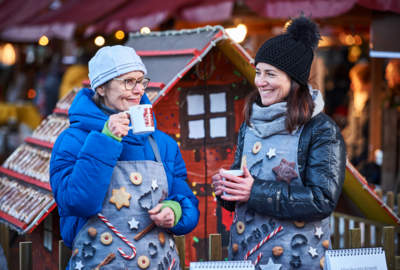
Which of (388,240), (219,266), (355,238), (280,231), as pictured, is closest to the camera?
(219,266)

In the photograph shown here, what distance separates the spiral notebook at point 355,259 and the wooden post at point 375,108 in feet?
19.0

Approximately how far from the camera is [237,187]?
8.07 ft

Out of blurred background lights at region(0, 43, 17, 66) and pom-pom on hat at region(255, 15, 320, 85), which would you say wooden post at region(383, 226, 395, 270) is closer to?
pom-pom on hat at region(255, 15, 320, 85)

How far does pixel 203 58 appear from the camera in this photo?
393 centimetres

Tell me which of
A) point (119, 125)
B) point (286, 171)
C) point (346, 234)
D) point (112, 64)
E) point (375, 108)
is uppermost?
point (112, 64)

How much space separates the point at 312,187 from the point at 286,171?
0.47ft

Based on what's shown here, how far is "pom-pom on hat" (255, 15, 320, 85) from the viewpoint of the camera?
255 cm

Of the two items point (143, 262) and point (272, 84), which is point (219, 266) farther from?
point (272, 84)

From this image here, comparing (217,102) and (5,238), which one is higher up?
(217,102)

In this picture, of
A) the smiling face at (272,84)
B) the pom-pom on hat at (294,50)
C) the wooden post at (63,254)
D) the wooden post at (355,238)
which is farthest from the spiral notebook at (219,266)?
the wooden post at (355,238)

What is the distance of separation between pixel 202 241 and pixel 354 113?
5326 mm

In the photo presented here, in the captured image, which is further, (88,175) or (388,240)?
(388,240)

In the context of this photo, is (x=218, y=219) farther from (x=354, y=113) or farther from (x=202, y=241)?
(x=354, y=113)

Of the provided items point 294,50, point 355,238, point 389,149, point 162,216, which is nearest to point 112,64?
point 162,216
